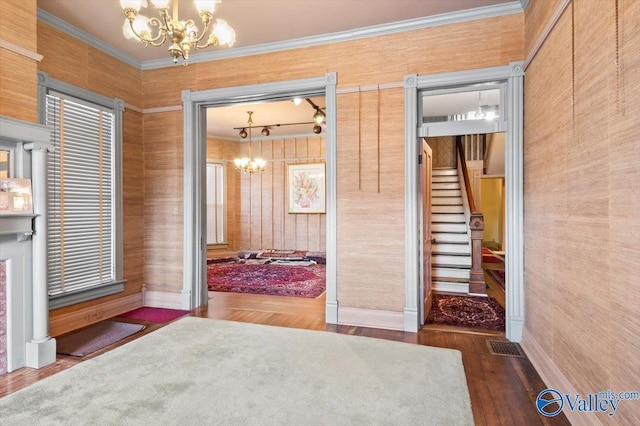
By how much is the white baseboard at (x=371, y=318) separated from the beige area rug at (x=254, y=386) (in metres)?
0.43

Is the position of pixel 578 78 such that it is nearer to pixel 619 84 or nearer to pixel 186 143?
pixel 619 84

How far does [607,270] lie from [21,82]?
423 centimetres

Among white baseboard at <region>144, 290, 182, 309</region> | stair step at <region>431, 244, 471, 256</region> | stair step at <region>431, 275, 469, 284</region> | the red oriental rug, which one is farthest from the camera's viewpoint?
stair step at <region>431, 244, 471, 256</region>

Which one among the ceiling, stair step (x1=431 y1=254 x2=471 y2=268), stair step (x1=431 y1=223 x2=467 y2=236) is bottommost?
stair step (x1=431 y1=254 x2=471 y2=268)

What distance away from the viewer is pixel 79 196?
12.8 feet

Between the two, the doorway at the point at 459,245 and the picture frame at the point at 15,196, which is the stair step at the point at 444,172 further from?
the picture frame at the point at 15,196

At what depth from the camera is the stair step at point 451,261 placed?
5.56m

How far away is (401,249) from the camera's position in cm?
369

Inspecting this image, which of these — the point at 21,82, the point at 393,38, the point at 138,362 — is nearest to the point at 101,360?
the point at 138,362

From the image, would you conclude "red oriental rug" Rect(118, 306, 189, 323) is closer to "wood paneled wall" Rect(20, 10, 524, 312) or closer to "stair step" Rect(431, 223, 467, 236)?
"wood paneled wall" Rect(20, 10, 524, 312)

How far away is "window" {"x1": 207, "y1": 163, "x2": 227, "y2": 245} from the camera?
29.6 ft

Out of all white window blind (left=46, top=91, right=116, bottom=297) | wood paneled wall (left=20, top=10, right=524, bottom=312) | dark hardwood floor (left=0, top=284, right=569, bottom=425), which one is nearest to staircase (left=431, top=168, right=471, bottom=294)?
dark hardwood floor (left=0, top=284, right=569, bottom=425)

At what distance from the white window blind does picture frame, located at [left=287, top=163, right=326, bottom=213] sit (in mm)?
5094

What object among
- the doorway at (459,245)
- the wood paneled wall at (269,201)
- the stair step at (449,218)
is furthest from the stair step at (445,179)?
the wood paneled wall at (269,201)
